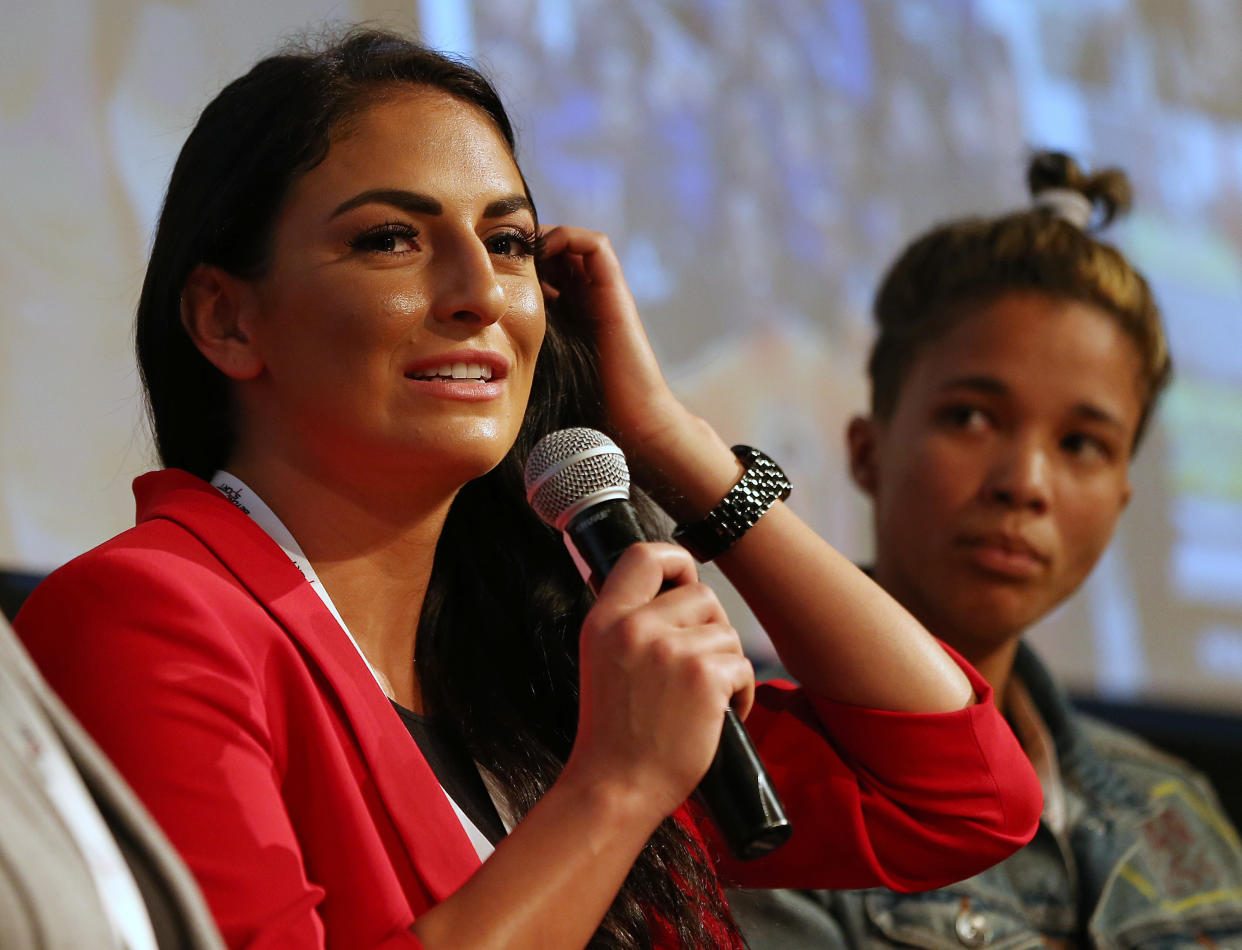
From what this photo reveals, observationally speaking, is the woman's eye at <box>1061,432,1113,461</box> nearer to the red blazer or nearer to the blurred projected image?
the blurred projected image

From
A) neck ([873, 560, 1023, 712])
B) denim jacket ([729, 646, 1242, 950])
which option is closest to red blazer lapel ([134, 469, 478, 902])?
denim jacket ([729, 646, 1242, 950])

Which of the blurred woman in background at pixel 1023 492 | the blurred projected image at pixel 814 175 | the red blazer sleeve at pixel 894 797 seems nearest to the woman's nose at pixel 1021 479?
the blurred woman in background at pixel 1023 492

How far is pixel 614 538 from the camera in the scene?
1003mm

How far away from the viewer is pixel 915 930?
1.77 meters

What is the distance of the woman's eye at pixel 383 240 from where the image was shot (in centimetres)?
115

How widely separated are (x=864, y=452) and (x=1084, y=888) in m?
0.68

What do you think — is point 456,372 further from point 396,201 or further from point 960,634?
point 960,634

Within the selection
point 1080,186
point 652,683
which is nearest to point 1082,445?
point 1080,186

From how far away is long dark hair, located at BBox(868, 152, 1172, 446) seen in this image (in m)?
1.98

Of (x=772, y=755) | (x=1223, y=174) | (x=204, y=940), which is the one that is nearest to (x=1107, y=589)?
(x=1223, y=174)

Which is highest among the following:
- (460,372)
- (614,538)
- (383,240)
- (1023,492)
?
(383,240)

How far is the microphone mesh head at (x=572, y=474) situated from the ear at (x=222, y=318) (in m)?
0.28

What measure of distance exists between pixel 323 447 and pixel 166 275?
23 cm

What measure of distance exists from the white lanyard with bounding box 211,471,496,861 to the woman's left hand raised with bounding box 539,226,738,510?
1.20 feet
